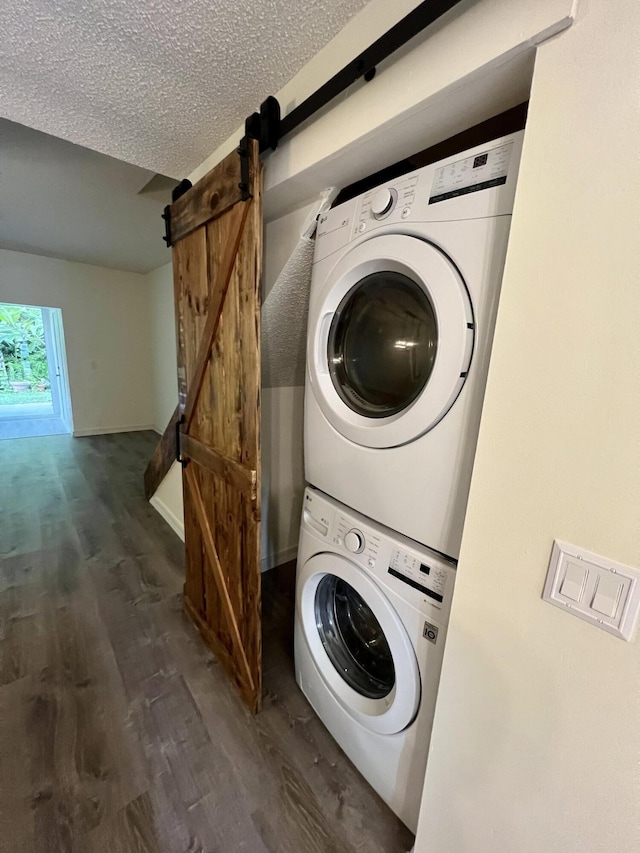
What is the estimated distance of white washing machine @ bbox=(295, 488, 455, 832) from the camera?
902 mm

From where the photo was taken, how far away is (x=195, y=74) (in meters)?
1.04

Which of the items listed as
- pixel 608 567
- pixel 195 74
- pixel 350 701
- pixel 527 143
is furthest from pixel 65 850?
pixel 195 74

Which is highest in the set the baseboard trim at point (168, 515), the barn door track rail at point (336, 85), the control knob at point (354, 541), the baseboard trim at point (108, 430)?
the barn door track rail at point (336, 85)

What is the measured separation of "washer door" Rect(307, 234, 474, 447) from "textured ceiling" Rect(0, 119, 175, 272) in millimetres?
1952

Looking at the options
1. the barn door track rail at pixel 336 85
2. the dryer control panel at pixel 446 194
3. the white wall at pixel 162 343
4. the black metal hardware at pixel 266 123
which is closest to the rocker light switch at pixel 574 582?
the dryer control panel at pixel 446 194

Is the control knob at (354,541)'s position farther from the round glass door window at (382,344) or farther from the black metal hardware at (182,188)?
the black metal hardware at (182,188)

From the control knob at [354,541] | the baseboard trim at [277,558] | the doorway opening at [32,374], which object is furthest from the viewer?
the doorway opening at [32,374]

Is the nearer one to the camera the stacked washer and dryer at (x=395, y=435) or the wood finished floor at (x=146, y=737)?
the stacked washer and dryer at (x=395, y=435)

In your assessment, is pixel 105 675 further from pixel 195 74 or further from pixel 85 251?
pixel 85 251

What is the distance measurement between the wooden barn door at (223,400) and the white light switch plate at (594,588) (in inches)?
34.4

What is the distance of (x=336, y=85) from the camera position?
0.88 meters

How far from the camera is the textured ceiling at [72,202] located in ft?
6.43

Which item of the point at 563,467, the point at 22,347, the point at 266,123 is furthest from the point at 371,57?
the point at 22,347

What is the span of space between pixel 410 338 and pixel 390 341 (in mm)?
75
